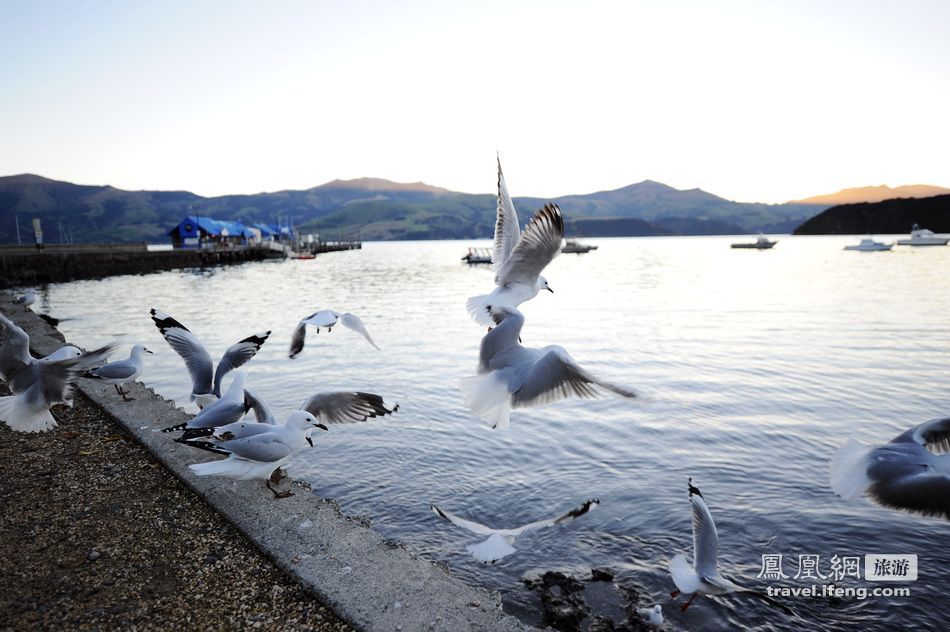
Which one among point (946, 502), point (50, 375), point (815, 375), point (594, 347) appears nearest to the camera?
point (946, 502)

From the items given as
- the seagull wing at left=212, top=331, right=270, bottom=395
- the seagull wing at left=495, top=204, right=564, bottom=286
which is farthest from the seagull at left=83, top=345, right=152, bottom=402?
the seagull wing at left=495, top=204, right=564, bottom=286

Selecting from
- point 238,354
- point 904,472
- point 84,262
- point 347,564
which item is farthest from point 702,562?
point 84,262

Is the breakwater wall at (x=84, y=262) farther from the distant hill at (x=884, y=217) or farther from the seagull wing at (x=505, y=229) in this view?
the distant hill at (x=884, y=217)

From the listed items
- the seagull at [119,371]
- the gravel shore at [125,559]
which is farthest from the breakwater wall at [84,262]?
the gravel shore at [125,559]

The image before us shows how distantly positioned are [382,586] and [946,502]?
323 centimetres

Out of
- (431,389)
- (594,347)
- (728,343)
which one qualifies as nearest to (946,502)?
(431,389)

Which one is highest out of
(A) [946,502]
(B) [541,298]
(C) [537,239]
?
(C) [537,239]

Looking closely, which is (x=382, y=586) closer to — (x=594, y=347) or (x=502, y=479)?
(x=502, y=479)

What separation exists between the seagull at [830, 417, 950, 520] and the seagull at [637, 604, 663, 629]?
4.91 ft

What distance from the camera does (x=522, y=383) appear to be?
3.69 m

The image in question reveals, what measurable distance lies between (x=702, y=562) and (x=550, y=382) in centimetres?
163

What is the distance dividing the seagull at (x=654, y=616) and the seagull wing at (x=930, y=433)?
194 cm

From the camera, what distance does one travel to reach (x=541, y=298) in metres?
30.4

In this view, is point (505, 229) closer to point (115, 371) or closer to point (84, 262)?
point (115, 371)
